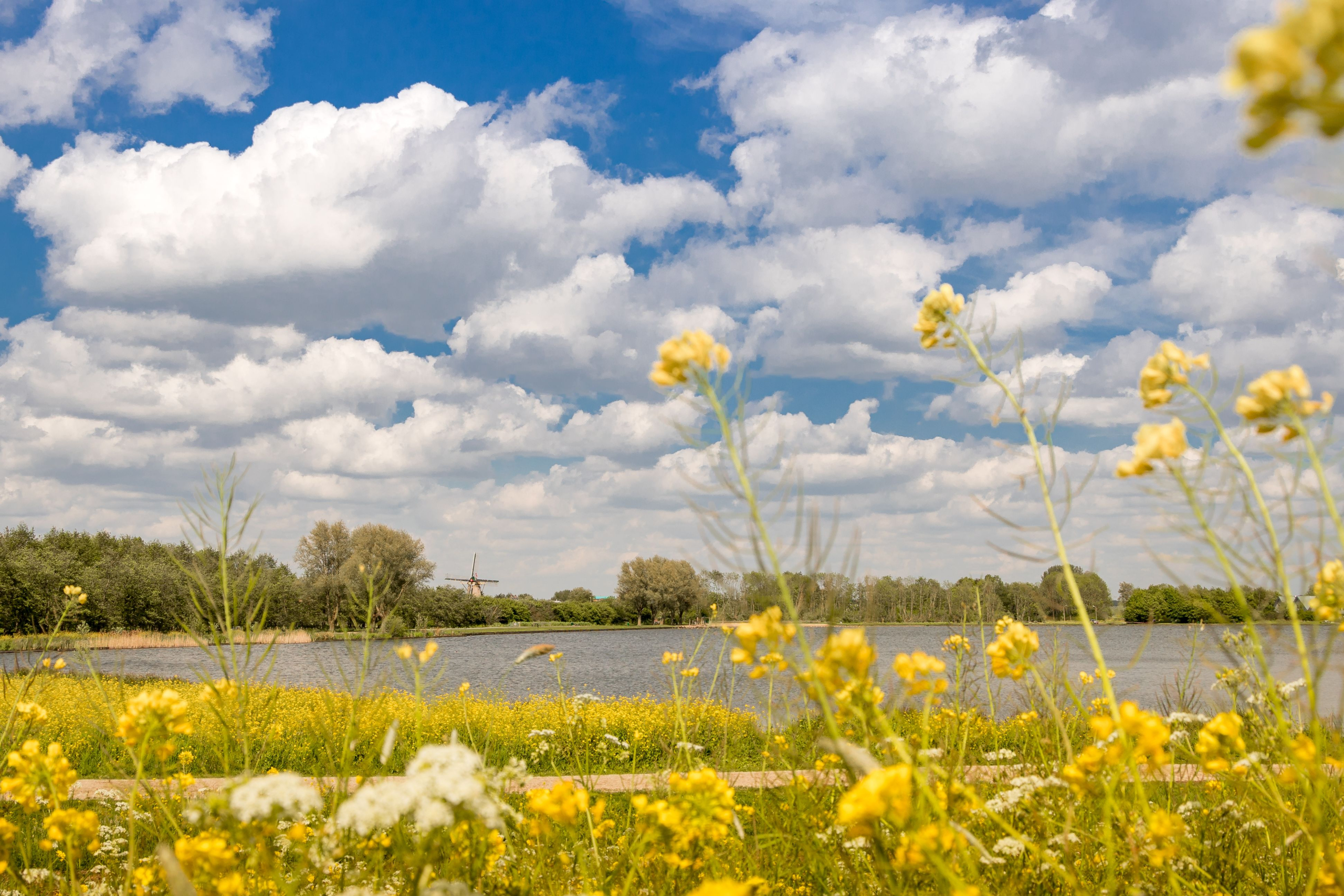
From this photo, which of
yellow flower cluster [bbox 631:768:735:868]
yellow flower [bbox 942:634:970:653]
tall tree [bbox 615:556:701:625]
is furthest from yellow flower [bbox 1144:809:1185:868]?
tall tree [bbox 615:556:701:625]

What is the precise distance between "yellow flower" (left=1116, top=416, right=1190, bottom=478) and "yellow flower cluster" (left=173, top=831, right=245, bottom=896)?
2.01 meters

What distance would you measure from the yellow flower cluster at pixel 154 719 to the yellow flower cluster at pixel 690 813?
4.11ft

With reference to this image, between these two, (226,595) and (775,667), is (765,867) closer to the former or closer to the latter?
(775,667)

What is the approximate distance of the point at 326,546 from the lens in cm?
4834

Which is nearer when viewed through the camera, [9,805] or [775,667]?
[775,667]

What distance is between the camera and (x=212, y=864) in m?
1.80

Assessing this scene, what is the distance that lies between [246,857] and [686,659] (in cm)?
321

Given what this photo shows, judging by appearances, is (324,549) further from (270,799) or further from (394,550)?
(270,799)

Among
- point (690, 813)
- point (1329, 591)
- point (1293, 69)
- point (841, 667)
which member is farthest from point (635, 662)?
point (1293, 69)

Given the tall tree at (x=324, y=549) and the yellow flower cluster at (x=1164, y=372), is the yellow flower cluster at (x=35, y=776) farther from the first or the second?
the tall tree at (x=324, y=549)

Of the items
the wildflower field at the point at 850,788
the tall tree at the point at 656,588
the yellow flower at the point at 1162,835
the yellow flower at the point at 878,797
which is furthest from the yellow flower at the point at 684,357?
the tall tree at the point at 656,588

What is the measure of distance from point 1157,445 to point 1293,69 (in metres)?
0.90

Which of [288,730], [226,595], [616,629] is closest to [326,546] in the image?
[616,629]

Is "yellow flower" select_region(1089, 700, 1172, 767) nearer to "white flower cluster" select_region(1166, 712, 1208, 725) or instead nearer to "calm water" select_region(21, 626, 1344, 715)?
"calm water" select_region(21, 626, 1344, 715)
